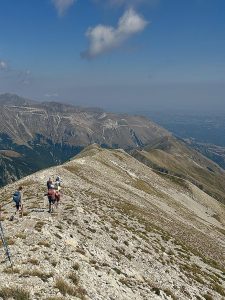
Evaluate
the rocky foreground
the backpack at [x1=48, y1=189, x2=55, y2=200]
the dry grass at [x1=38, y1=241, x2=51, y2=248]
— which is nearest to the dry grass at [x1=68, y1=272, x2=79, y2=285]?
the rocky foreground

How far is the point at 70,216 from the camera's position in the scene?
38062mm

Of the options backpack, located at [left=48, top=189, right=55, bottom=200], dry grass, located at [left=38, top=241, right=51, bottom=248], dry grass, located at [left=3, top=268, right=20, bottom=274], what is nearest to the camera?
dry grass, located at [left=3, top=268, right=20, bottom=274]

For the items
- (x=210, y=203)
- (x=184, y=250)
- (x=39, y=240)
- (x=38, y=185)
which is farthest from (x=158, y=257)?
(x=210, y=203)

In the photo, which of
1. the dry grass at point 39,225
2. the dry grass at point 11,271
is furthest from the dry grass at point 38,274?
the dry grass at point 39,225

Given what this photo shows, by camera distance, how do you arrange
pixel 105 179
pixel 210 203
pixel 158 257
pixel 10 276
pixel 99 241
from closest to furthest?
1. pixel 10 276
2. pixel 99 241
3. pixel 158 257
4. pixel 105 179
5. pixel 210 203

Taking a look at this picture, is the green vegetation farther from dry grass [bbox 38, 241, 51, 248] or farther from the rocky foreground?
dry grass [bbox 38, 241, 51, 248]

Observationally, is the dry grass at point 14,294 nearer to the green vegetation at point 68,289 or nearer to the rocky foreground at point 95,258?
the rocky foreground at point 95,258

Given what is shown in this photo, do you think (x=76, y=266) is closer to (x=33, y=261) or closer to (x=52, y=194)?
(x=33, y=261)

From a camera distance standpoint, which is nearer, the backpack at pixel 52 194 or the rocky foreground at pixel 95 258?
the rocky foreground at pixel 95 258

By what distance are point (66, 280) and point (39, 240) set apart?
6.22 meters

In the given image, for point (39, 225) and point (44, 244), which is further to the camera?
point (39, 225)

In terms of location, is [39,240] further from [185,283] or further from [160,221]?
[160,221]

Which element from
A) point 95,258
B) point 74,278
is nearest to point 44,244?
point 95,258

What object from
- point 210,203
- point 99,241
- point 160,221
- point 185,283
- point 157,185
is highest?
point 99,241
